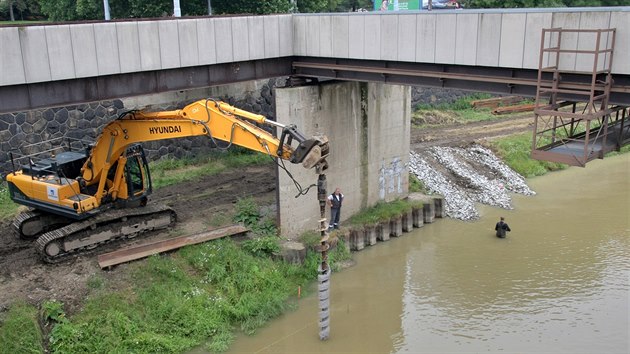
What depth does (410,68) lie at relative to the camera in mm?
17562

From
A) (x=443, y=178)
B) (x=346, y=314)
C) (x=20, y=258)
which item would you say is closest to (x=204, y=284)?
(x=346, y=314)

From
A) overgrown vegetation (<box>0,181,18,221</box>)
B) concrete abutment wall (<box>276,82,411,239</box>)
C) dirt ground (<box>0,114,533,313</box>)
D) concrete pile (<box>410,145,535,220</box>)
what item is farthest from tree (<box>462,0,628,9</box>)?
overgrown vegetation (<box>0,181,18,221</box>)

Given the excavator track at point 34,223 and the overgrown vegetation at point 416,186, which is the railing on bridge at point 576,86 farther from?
the excavator track at point 34,223

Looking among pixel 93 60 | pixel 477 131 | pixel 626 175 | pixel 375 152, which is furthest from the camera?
pixel 477 131

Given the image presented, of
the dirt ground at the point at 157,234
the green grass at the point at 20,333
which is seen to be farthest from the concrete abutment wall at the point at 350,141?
the green grass at the point at 20,333

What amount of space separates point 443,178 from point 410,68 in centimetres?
1016

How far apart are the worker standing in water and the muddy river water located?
233 millimetres

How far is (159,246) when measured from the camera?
1733cm

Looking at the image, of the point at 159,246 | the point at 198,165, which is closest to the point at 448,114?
the point at 198,165

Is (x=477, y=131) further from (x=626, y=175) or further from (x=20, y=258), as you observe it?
(x=20, y=258)

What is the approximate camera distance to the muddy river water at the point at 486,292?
1548 cm

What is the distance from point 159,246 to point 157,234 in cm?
132

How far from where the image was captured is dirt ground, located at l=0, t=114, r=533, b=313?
15.1m

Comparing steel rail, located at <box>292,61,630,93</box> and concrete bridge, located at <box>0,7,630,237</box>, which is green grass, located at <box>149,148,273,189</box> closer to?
concrete bridge, located at <box>0,7,630,237</box>
